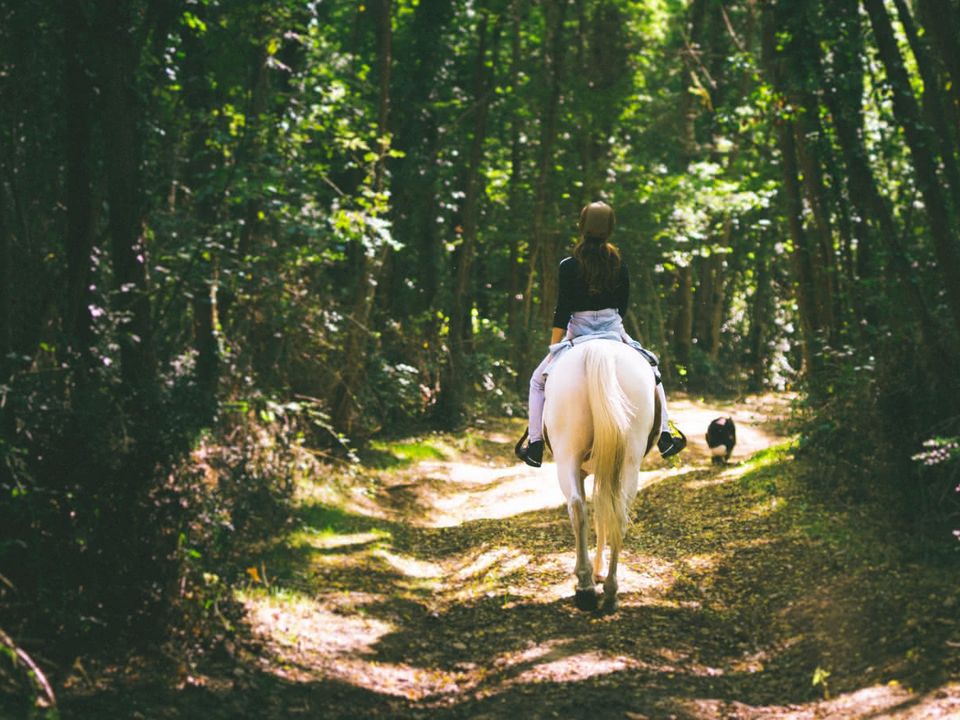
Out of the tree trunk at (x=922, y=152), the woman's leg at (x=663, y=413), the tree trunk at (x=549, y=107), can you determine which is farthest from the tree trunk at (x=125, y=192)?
the tree trunk at (x=549, y=107)

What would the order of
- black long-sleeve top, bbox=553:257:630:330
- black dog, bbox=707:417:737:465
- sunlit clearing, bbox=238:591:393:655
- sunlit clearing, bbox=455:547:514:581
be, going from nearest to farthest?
sunlit clearing, bbox=238:591:393:655 → black long-sleeve top, bbox=553:257:630:330 → sunlit clearing, bbox=455:547:514:581 → black dog, bbox=707:417:737:465

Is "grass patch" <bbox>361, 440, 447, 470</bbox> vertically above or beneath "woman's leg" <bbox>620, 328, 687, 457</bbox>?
beneath

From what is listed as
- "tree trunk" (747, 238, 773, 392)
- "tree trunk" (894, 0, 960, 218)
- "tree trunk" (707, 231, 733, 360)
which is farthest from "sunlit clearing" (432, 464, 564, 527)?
"tree trunk" (707, 231, 733, 360)

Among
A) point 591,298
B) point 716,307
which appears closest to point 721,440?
point 591,298

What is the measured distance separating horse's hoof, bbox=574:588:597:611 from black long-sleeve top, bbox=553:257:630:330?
213 centimetres

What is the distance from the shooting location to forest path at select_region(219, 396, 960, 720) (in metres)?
5.65

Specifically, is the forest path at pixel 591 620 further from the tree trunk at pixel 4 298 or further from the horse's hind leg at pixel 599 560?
the tree trunk at pixel 4 298

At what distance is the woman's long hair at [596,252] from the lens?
7.42m

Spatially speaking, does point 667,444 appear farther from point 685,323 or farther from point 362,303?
point 685,323

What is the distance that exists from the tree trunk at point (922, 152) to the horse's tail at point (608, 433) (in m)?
3.10

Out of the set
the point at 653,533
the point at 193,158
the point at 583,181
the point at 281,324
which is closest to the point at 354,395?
the point at 281,324

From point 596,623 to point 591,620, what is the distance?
8 centimetres

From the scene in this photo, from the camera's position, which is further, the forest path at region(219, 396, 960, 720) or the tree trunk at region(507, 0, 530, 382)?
the tree trunk at region(507, 0, 530, 382)

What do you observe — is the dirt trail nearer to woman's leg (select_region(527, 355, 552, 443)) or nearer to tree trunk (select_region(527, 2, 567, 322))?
woman's leg (select_region(527, 355, 552, 443))
